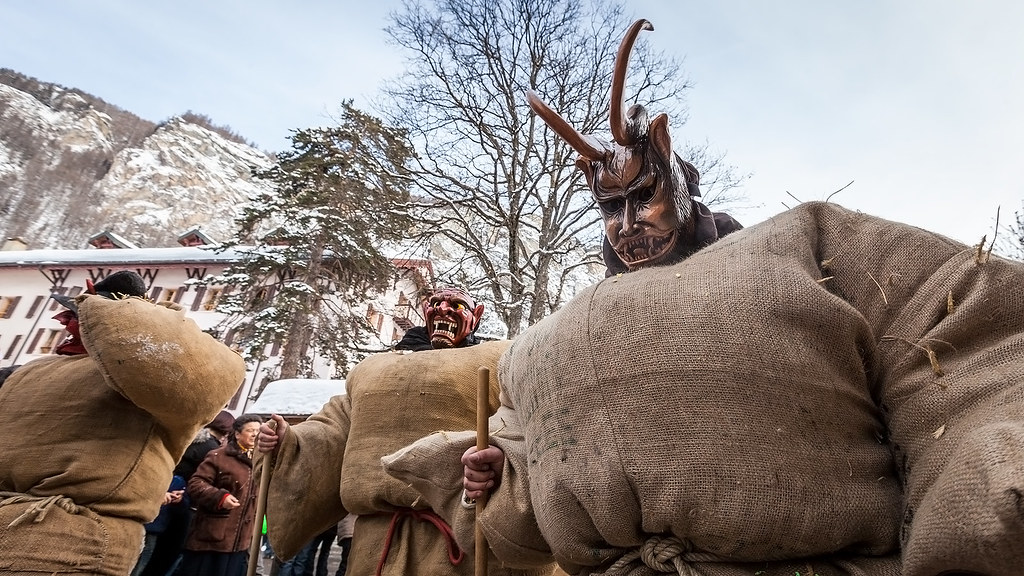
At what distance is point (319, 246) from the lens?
50.3 feet

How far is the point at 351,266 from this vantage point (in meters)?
15.5

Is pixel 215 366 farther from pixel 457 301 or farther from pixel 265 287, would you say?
pixel 265 287

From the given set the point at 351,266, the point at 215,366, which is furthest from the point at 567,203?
the point at 215,366

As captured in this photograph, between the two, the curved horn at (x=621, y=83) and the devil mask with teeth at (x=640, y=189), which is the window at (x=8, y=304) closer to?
the devil mask with teeth at (x=640, y=189)

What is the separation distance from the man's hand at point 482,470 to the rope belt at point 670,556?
1.88 ft

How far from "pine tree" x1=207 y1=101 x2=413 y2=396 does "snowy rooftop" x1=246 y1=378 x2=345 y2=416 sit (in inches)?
114

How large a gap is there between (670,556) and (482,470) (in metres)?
0.68

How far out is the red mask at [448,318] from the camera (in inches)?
132

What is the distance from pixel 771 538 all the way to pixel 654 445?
282 mm

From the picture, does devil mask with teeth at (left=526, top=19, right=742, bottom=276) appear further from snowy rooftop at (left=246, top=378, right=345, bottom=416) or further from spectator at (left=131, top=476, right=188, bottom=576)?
snowy rooftop at (left=246, top=378, right=345, bottom=416)

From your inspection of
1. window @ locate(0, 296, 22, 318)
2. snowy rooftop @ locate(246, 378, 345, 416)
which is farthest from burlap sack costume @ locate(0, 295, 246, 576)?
window @ locate(0, 296, 22, 318)

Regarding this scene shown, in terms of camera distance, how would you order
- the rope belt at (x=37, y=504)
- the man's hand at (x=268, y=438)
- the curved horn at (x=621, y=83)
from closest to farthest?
1. the curved horn at (x=621, y=83)
2. the rope belt at (x=37, y=504)
3. the man's hand at (x=268, y=438)

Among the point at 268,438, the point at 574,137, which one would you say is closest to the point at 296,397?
the point at 268,438

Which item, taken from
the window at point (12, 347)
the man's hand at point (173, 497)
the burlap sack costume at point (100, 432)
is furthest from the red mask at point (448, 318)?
the window at point (12, 347)
